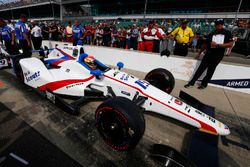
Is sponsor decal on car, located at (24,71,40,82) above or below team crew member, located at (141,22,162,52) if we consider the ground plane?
below

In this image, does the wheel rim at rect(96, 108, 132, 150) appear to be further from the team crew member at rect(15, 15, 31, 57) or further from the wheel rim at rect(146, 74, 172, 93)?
the team crew member at rect(15, 15, 31, 57)

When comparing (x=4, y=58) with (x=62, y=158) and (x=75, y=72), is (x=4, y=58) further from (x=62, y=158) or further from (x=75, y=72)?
(x=62, y=158)

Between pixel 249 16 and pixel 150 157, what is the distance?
90.1 ft

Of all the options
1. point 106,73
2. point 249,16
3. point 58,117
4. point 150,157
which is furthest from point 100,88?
point 249,16

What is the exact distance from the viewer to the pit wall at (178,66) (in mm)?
4566

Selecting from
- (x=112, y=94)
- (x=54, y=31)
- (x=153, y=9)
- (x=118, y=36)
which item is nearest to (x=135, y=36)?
(x=118, y=36)

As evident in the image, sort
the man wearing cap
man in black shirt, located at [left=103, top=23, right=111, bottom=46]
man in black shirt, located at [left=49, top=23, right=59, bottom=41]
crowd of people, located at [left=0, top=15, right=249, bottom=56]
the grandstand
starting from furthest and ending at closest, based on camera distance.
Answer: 1. the grandstand
2. man in black shirt, located at [left=49, top=23, right=59, bottom=41]
3. man in black shirt, located at [left=103, top=23, right=111, bottom=46]
4. crowd of people, located at [left=0, top=15, right=249, bottom=56]
5. the man wearing cap

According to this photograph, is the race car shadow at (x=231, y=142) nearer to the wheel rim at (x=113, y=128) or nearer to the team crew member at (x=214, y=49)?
the wheel rim at (x=113, y=128)

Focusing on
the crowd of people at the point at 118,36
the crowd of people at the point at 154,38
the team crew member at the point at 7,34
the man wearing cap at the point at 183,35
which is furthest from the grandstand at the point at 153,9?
the team crew member at the point at 7,34

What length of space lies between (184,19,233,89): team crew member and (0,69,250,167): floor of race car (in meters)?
0.86

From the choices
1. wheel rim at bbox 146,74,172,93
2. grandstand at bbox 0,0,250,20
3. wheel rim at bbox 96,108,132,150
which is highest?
grandstand at bbox 0,0,250,20

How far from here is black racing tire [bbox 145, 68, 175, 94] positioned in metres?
3.49

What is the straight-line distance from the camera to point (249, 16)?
22203 mm

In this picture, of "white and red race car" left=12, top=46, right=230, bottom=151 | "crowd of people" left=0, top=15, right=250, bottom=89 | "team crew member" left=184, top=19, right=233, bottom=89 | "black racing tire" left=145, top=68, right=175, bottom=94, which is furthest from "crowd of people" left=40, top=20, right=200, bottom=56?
"white and red race car" left=12, top=46, right=230, bottom=151
